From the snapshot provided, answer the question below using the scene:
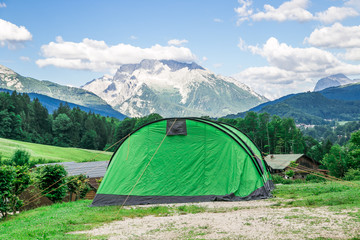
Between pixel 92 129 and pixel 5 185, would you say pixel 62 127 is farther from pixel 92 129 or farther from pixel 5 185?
pixel 5 185

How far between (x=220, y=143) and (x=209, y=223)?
6691 millimetres

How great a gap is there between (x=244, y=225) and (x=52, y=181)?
1597 cm

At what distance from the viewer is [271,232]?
958cm

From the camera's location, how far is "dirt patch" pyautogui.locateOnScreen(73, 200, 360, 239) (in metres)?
9.37

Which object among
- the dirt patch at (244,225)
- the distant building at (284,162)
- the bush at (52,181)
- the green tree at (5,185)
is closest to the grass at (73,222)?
the dirt patch at (244,225)

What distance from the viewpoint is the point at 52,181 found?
22.3 meters

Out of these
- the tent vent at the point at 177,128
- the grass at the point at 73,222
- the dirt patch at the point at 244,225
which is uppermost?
the tent vent at the point at 177,128

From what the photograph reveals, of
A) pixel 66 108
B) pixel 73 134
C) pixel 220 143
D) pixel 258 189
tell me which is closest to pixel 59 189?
pixel 220 143

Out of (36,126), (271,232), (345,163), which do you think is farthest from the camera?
(36,126)

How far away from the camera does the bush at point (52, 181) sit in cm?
2184

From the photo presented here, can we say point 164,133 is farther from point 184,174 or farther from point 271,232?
point 271,232

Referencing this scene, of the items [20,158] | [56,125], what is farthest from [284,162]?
[56,125]

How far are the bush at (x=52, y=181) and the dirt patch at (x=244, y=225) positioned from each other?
11103 mm

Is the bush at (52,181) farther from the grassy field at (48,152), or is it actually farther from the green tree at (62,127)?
the green tree at (62,127)
